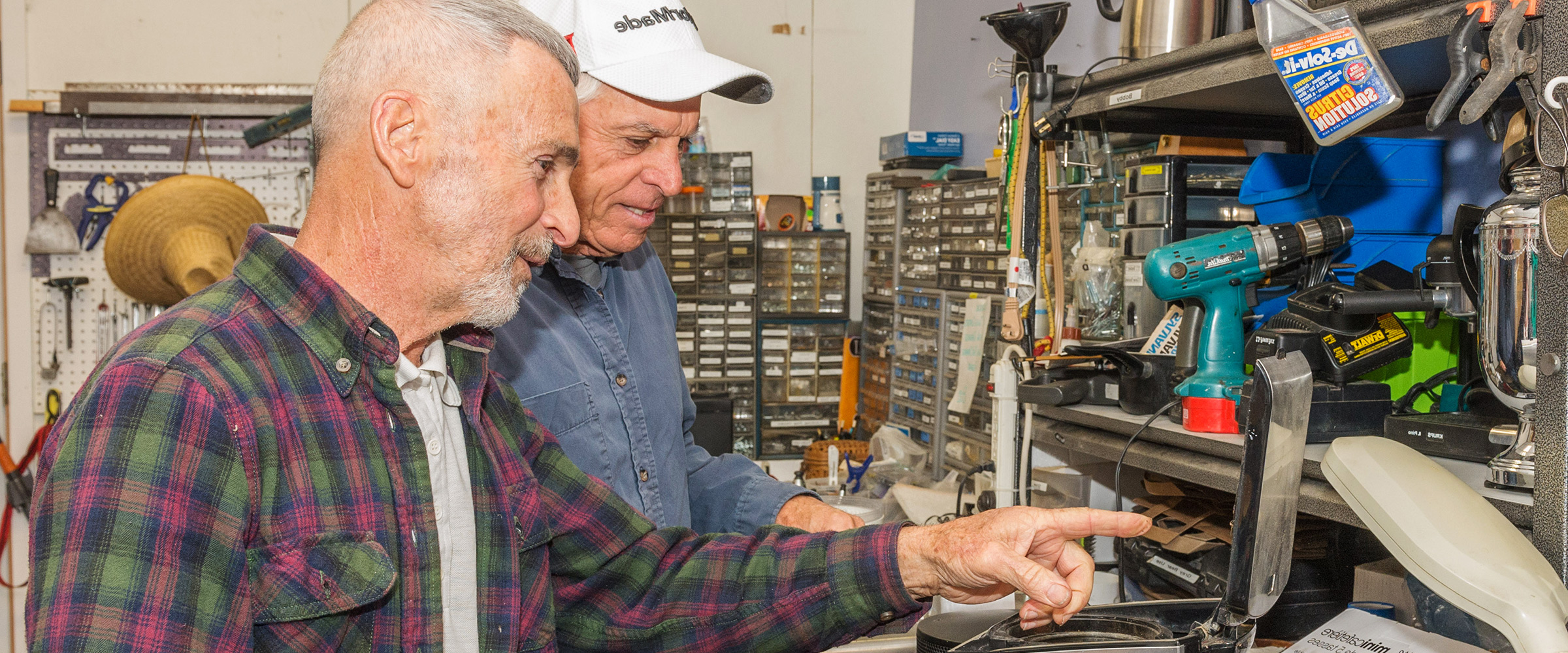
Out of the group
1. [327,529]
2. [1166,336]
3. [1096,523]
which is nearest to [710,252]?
[1166,336]

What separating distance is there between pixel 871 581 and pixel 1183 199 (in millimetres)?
1292

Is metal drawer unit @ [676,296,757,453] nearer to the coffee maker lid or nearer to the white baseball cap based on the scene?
the white baseball cap

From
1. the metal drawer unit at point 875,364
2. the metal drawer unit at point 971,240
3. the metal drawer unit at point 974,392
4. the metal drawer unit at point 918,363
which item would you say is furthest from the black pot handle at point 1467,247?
the metal drawer unit at point 875,364

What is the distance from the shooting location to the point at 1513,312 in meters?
1.05

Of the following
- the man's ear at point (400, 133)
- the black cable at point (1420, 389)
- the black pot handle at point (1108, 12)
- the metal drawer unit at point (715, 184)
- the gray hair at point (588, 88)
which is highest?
the black pot handle at point (1108, 12)

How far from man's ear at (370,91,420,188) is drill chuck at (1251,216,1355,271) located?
138 centimetres

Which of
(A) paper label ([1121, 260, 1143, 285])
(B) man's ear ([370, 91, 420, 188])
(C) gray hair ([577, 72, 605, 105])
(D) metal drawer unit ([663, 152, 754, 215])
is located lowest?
(A) paper label ([1121, 260, 1143, 285])

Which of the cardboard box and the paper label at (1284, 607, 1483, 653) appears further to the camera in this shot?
the cardboard box

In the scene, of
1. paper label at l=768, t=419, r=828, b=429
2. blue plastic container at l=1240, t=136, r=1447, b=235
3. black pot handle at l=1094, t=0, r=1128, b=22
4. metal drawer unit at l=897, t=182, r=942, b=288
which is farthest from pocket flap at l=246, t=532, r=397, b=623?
paper label at l=768, t=419, r=828, b=429

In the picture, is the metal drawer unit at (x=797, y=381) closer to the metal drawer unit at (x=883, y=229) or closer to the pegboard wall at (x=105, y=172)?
→ the metal drawer unit at (x=883, y=229)

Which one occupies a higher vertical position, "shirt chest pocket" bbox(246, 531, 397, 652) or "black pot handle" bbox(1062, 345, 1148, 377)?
"black pot handle" bbox(1062, 345, 1148, 377)

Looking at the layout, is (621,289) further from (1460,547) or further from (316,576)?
(1460,547)

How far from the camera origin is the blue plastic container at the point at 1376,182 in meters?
1.76

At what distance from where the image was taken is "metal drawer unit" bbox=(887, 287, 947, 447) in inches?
177
